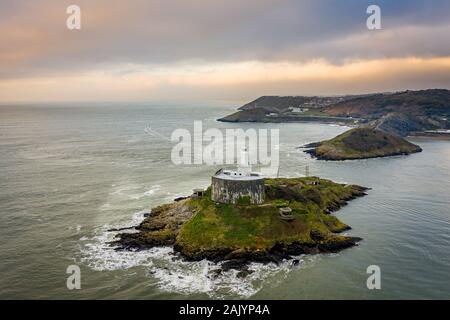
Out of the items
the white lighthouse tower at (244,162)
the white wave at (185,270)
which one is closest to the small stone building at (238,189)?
the white wave at (185,270)

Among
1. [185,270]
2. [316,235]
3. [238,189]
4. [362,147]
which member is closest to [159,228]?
[238,189]

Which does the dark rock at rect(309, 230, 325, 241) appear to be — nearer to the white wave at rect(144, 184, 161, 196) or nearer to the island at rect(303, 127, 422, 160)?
the white wave at rect(144, 184, 161, 196)

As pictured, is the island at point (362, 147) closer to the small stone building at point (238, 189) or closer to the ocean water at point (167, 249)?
the ocean water at point (167, 249)

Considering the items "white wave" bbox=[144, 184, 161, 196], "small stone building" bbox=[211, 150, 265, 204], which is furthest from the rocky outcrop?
"white wave" bbox=[144, 184, 161, 196]

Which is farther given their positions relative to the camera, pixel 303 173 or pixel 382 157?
pixel 382 157

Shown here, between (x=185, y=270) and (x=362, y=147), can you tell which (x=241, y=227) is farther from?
(x=362, y=147)

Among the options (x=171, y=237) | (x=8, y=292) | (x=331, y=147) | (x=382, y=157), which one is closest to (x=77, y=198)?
(x=171, y=237)
